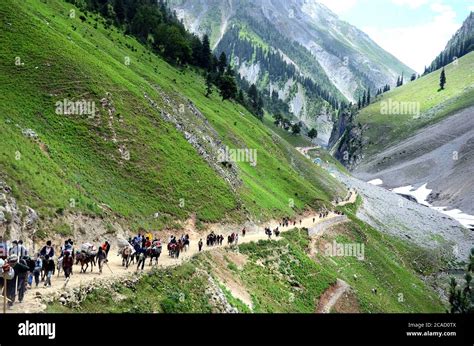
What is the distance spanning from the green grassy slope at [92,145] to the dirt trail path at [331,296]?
52.7 ft

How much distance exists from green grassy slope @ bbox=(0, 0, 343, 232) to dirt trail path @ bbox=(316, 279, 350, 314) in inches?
633

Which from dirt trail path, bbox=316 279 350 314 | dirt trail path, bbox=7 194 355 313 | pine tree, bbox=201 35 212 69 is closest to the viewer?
dirt trail path, bbox=7 194 355 313

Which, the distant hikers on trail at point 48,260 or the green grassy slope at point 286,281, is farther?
the green grassy slope at point 286,281

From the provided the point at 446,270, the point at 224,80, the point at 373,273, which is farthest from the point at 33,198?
the point at 224,80

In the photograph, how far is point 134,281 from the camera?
2789 centimetres

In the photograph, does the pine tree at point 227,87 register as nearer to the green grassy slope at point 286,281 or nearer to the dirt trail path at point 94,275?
the green grassy slope at point 286,281

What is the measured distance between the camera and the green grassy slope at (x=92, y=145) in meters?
41.1

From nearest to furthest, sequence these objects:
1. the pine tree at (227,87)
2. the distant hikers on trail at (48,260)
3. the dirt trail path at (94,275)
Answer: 1. the dirt trail path at (94,275)
2. the distant hikers on trail at (48,260)
3. the pine tree at (227,87)

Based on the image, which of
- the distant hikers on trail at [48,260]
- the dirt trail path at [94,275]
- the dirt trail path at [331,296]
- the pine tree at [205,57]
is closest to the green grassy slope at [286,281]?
the dirt trail path at [331,296]

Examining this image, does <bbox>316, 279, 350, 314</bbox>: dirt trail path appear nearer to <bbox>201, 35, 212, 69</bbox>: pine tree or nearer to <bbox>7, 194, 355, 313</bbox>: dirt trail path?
<bbox>7, 194, 355, 313</bbox>: dirt trail path

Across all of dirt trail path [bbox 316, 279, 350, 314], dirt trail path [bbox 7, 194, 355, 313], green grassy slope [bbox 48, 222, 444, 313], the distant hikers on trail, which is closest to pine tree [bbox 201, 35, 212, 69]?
Answer: green grassy slope [bbox 48, 222, 444, 313]

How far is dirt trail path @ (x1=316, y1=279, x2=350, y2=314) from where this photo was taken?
48.0 meters

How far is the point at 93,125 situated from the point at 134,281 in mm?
31208

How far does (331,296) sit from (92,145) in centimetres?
3231
